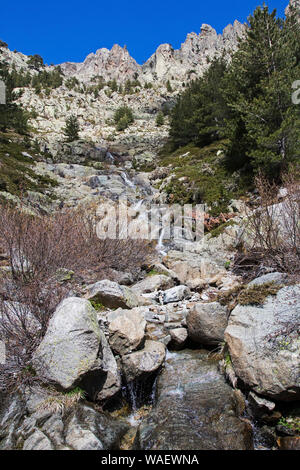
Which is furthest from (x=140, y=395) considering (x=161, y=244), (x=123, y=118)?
(x=123, y=118)

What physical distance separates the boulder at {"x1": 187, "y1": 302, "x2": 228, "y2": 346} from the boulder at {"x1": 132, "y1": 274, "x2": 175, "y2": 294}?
333cm

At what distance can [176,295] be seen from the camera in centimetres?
741

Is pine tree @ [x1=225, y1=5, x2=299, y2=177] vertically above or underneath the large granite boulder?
above

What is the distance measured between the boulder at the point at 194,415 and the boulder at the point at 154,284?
3892 mm

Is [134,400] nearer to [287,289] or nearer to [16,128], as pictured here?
[287,289]

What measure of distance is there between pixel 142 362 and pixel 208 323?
Result: 1.52 m

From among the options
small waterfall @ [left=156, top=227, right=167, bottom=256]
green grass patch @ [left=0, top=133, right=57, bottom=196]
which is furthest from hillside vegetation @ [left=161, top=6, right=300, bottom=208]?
green grass patch @ [left=0, top=133, right=57, bottom=196]

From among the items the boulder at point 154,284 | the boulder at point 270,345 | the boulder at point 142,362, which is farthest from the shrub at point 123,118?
the boulder at point 270,345

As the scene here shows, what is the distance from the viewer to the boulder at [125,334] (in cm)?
470

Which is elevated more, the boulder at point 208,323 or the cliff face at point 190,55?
the cliff face at point 190,55

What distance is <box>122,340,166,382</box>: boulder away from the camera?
4391mm

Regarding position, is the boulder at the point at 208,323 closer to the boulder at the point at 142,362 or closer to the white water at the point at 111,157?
the boulder at the point at 142,362

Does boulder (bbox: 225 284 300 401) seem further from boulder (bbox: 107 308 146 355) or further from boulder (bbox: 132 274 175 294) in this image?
boulder (bbox: 132 274 175 294)
